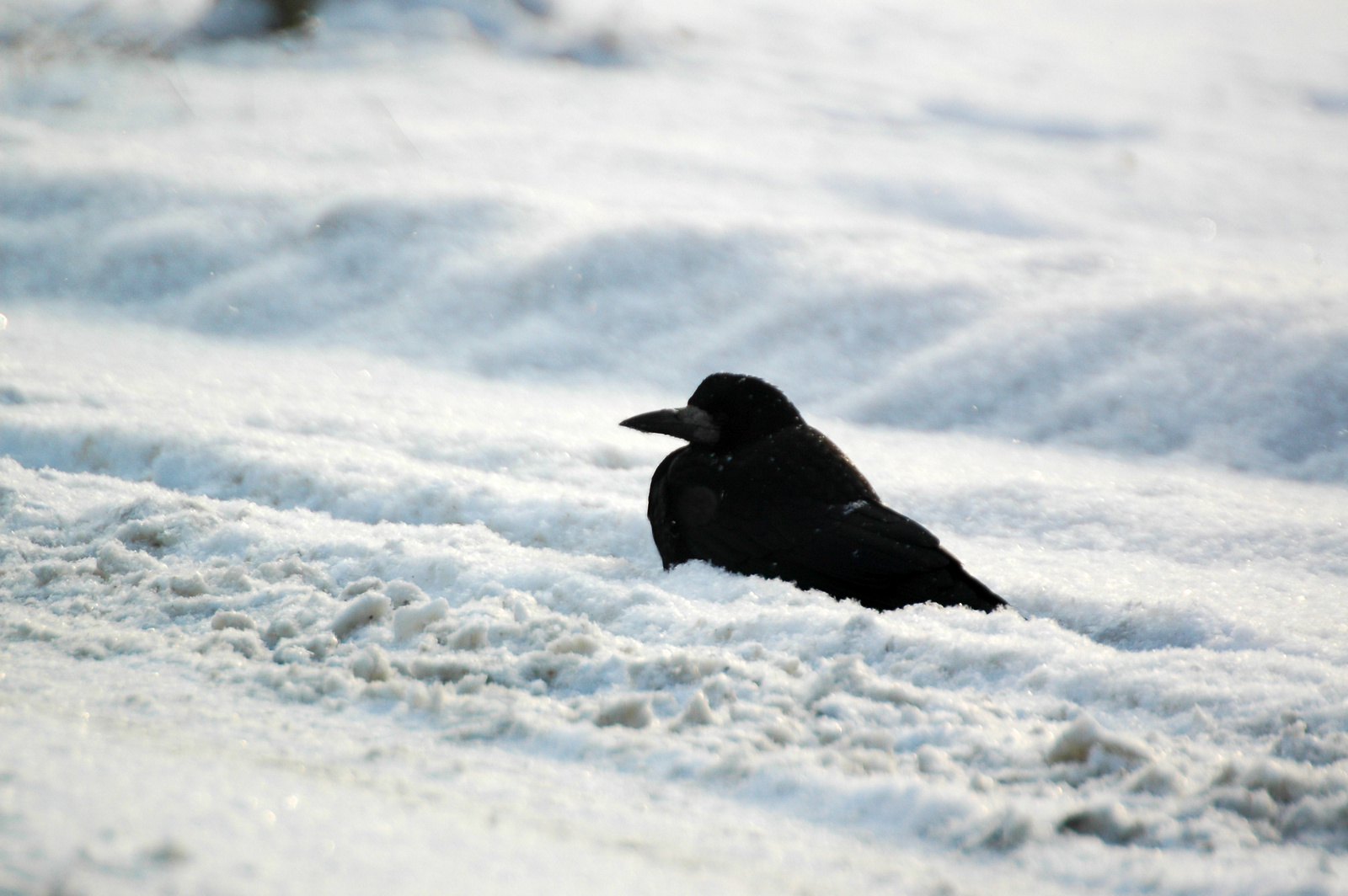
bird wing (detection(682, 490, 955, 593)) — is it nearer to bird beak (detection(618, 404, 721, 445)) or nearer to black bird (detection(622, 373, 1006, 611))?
black bird (detection(622, 373, 1006, 611))

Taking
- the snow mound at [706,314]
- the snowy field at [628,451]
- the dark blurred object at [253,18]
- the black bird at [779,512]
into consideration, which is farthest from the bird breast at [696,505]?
the dark blurred object at [253,18]

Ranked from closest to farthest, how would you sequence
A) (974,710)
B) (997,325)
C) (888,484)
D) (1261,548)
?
1. (974,710)
2. (1261,548)
3. (888,484)
4. (997,325)

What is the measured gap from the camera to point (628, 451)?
4117 mm

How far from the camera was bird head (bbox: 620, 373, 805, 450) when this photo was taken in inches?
122

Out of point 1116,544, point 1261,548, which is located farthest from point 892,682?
point 1261,548

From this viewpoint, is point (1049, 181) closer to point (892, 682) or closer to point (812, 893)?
point (892, 682)

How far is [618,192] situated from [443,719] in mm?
5489

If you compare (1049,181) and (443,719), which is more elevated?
(1049,181)

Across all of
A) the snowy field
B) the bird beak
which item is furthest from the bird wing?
the bird beak

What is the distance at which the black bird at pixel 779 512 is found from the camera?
Result: 8.68ft

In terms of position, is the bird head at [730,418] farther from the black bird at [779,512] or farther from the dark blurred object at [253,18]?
the dark blurred object at [253,18]

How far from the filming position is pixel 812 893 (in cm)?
122

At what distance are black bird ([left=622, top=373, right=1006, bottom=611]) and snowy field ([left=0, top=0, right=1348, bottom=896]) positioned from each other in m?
0.13

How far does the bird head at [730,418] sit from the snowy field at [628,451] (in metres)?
0.42
